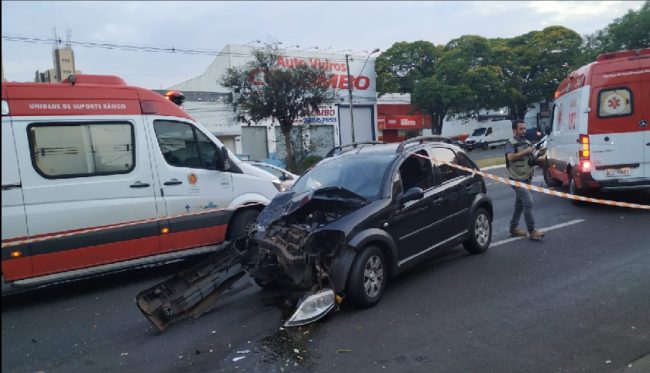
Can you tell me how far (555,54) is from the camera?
49906 mm

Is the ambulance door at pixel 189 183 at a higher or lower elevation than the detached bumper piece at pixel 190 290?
higher

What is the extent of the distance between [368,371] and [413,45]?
48.8m

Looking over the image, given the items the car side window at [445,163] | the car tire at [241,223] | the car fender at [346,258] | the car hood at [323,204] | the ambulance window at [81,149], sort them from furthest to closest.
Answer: the car tire at [241,223]
the car side window at [445,163]
the ambulance window at [81,149]
the car hood at [323,204]
the car fender at [346,258]

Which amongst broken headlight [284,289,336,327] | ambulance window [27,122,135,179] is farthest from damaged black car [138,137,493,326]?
ambulance window [27,122,135,179]

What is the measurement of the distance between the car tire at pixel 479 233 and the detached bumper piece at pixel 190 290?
10.9 ft

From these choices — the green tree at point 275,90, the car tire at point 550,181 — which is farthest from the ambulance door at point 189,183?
the green tree at point 275,90

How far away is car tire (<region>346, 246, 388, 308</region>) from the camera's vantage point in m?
5.08

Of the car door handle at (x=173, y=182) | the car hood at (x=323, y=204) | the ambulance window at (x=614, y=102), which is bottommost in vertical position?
the car hood at (x=323, y=204)

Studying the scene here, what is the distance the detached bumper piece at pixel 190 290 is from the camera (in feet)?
16.5

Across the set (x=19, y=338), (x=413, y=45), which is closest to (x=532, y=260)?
(x=19, y=338)

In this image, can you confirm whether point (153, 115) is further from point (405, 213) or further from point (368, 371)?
point (368, 371)

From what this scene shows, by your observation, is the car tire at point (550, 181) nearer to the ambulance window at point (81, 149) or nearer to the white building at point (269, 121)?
the ambulance window at point (81, 149)

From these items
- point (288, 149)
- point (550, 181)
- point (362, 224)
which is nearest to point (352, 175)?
point (362, 224)

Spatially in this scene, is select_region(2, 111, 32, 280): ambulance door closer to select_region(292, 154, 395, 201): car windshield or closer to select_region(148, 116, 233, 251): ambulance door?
select_region(148, 116, 233, 251): ambulance door
